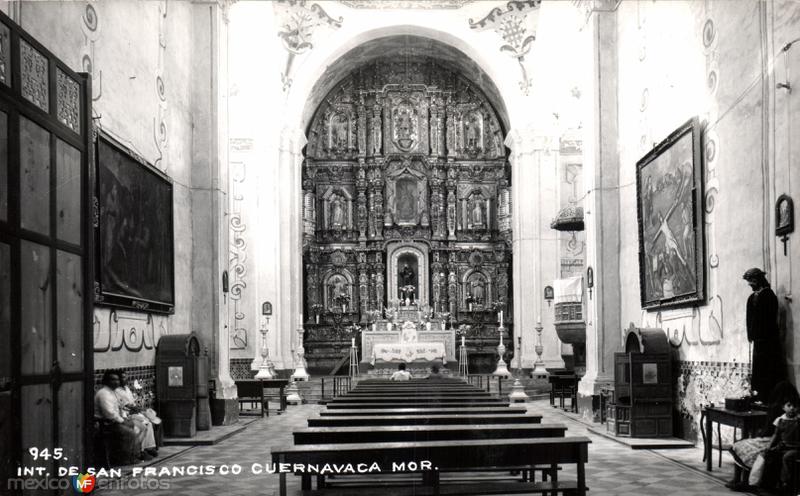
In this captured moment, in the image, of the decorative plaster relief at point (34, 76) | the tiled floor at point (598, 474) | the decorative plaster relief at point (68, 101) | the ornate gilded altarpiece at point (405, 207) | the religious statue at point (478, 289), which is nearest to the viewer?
the decorative plaster relief at point (34, 76)

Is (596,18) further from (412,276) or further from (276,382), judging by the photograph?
(412,276)

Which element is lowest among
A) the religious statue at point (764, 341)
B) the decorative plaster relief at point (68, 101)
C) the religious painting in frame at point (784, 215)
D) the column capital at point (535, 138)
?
the religious statue at point (764, 341)

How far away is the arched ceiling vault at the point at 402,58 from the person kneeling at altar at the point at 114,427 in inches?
660

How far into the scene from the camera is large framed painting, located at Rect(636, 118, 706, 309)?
10555mm

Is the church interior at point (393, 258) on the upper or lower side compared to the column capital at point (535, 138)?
lower

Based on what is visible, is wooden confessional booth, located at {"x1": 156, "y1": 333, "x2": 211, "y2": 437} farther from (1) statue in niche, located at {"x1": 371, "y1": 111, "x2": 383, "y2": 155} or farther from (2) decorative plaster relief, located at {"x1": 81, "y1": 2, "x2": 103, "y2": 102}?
(1) statue in niche, located at {"x1": 371, "y1": 111, "x2": 383, "y2": 155}

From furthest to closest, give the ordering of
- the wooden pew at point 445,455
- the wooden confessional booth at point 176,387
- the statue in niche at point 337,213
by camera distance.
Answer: the statue in niche at point 337,213
the wooden confessional booth at point 176,387
the wooden pew at point 445,455

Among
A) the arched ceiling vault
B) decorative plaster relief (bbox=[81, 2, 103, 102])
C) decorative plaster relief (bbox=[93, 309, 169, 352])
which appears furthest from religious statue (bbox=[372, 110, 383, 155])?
decorative plaster relief (bbox=[81, 2, 103, 102])

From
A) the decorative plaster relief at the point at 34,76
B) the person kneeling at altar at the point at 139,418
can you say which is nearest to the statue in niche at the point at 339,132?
the person kneeling at altar at the point at 139,418

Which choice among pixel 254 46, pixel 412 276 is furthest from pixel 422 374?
pixel 254 46

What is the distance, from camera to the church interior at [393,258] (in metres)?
6.64

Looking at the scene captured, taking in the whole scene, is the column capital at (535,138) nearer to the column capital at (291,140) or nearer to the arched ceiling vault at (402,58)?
the arched ceiling vault at (402,58)

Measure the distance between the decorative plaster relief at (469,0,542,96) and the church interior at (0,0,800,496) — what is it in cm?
7

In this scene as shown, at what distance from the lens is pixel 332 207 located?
27.5m
